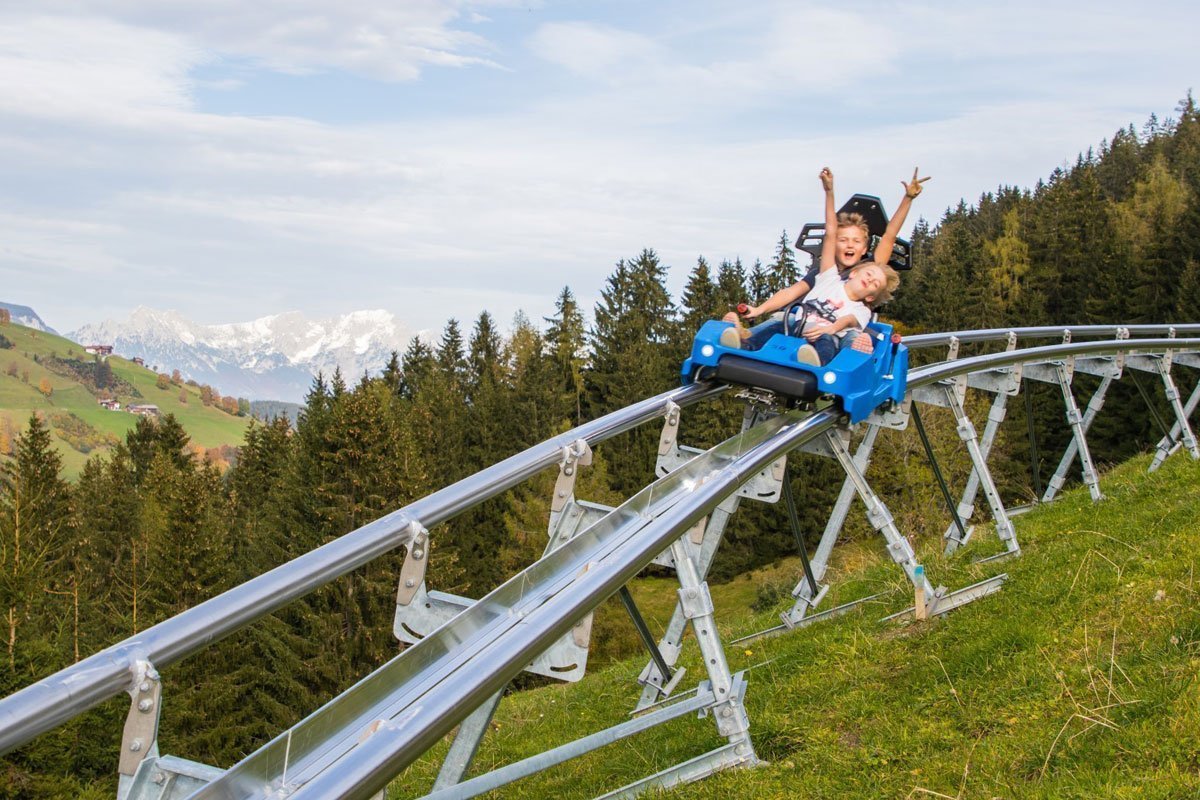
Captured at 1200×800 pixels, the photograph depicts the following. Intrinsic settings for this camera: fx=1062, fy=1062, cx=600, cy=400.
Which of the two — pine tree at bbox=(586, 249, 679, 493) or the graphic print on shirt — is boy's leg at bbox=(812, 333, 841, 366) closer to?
the graphic print on shirt

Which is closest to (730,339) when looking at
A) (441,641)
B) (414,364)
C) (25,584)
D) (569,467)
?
(569,467)

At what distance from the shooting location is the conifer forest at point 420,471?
37.3 m

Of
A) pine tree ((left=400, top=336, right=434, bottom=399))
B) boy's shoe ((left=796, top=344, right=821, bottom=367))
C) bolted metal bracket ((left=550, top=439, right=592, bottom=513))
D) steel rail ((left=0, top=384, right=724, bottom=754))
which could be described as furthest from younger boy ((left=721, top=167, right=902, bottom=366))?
pine tree ((left=400, top=336, right=434, bottom=399))

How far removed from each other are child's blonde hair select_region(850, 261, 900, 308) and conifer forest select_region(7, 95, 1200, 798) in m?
2.07

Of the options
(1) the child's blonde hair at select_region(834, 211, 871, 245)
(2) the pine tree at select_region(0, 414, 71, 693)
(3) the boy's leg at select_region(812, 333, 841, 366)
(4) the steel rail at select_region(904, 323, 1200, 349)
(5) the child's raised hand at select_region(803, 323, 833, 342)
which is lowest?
(2) the pine tree at select_region(0, 414, 71, 693)

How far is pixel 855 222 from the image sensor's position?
856cm

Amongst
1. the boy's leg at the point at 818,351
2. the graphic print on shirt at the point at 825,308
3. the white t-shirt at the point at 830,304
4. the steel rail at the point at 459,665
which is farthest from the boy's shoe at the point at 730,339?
the steel rail at the point at 459,665

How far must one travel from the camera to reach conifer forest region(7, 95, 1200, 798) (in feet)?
122

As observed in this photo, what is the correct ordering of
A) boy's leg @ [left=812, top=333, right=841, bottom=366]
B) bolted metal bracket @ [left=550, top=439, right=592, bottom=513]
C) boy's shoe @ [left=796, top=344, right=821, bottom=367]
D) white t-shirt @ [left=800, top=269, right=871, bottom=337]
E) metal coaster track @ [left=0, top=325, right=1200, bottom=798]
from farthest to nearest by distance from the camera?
white t-shirt @ [left=800, top=269, right=871, bottom=337], boy's leg @ [left=812, top=333, right=841, bottom=366], boy's shoe @ [left=796, top=344, right=821, bottom=367], bolted metal bracket @ [left=550, top=439, right=592, bottom=513], metal coaster track @ [left=0, top=325, right=1200, bottom=798]

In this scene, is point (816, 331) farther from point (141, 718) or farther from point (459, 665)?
A: point (141, 718)

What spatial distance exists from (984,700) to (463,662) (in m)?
2.74

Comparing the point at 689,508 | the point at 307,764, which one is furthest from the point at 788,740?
the point at 307,764

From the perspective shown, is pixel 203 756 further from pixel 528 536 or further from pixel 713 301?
pixel 713 301

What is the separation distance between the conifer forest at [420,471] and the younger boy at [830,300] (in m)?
2.30
